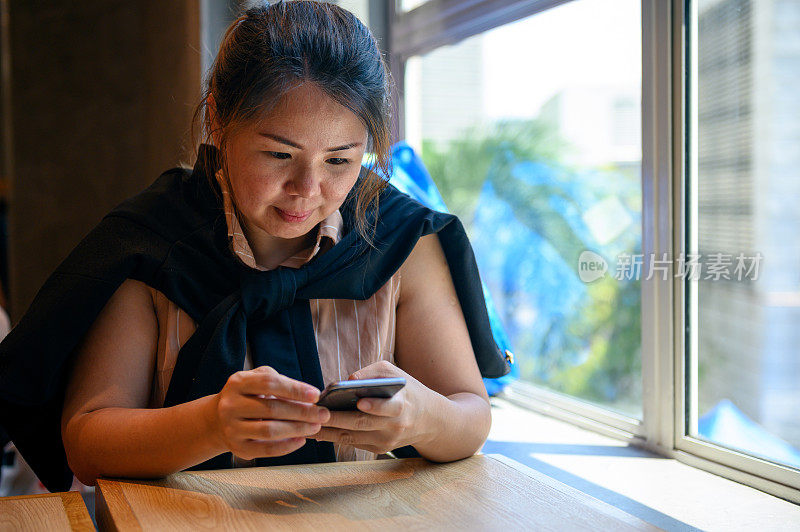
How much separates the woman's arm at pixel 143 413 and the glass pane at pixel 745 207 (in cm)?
110

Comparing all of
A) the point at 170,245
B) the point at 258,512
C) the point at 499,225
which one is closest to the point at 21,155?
the point at 499,225

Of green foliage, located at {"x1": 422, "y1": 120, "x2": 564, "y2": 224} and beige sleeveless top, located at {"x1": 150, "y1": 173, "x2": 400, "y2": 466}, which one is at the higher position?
green foliage, located at {"x1": 422, "y1": 120, "x2": 564, "y2": 224}

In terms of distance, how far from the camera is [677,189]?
5.41 feet

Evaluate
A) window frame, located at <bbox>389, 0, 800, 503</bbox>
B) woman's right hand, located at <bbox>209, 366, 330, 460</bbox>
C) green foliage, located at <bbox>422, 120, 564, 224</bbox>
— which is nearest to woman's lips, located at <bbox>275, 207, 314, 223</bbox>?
woman's right hand, located at <bbox>209, 366, 330, 460</bbox>

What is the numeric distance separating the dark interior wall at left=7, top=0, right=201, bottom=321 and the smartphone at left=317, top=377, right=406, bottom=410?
257 cm

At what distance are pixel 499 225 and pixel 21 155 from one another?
2538mm

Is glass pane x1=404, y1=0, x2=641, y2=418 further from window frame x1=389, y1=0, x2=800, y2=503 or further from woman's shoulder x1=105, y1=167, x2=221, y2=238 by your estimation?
woman's shoulder x1=105, y1=167, x2=221, y2=238

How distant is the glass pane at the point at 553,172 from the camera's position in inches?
78.2

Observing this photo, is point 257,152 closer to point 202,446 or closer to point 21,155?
point 202,446

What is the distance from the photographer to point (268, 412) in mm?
890

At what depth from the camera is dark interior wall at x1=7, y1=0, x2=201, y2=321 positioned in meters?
3.39

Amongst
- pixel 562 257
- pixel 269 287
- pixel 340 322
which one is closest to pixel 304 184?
pixel 269 287

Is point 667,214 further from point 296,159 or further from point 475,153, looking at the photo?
point 475,153

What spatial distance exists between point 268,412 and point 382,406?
0.14m
